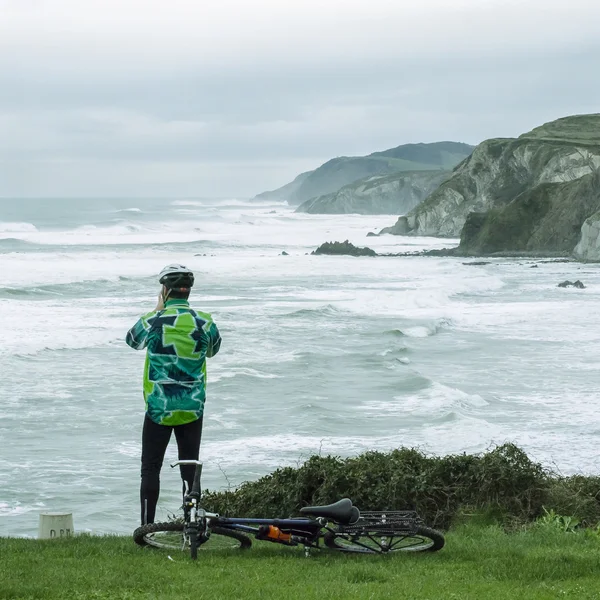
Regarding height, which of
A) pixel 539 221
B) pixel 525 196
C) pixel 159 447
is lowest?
pixel 159 447

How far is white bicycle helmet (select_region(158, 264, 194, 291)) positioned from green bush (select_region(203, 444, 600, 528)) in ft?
8.85

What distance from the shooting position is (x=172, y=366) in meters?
7.23

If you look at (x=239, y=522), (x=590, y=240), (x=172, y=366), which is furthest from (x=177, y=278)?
(x=590, y=240)

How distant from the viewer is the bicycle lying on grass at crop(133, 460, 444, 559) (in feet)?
22.5

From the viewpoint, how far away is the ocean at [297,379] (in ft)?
47.0

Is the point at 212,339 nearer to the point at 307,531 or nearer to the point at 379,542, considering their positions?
the point at 307,531

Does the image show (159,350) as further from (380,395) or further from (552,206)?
(552,206)

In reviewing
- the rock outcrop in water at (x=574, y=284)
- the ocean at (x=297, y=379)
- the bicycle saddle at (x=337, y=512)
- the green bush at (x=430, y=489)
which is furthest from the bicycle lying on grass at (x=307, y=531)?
the rock outcrop in water at (x=574, y=284)

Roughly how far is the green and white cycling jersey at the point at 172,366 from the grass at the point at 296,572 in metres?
0.97

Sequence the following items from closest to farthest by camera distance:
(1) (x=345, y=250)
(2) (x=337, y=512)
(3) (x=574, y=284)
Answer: (2) (x=337, y=512) < (3) (x=574, y=284) < (1) (x=345, y=250)

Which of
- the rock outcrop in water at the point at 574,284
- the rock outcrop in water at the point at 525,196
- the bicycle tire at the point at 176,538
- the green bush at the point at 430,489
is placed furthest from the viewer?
the rock outcrop in water at the point at 525,196

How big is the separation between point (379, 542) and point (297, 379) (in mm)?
14879

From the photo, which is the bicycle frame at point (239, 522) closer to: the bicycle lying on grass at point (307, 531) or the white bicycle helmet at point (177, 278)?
the bicycle lying on grass at point (307, 531)

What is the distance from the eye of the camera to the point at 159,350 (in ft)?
23.8
